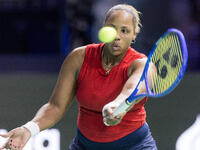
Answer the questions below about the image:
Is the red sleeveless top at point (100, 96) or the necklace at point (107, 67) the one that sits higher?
the necklace at point (107, 67)

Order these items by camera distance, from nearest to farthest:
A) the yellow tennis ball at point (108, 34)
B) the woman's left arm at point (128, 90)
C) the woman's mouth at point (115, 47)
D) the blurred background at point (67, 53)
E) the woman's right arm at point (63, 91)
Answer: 1. the woman's left arm at point (128, 90)
2. the yellow tennis ball at point (108, 34)
3. the woman's mouth at point (115, 47)
4. the woman's right arm at point (63, 91)
5. the blurred background at point (67, 53)

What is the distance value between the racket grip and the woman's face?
338 mm

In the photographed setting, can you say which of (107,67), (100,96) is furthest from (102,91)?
(107,67)

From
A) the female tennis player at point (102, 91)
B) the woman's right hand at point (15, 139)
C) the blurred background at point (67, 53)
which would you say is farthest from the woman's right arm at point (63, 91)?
the blurred background at point (67, 53)

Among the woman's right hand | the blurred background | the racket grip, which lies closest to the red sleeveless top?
the racket grip

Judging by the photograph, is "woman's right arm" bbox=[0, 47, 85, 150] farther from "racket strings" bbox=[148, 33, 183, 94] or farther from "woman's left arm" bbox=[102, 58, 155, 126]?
"racket strings" bbox=[148, 33, 183, 94]

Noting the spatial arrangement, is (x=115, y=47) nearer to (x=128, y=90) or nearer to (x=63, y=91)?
(x=128, y=90)

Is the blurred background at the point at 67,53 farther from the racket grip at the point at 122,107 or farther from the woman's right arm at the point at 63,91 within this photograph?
the racket grip at the point at 122,107

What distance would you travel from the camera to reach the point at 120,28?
2.87 m

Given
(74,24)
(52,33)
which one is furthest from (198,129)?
(52,33)

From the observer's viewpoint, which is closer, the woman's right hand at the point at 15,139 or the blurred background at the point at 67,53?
the woman's right hand at the point at 15,139

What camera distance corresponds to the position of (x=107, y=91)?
2.94 meters

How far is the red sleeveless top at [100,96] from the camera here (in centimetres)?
294

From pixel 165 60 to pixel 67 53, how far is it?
275 centimetres
